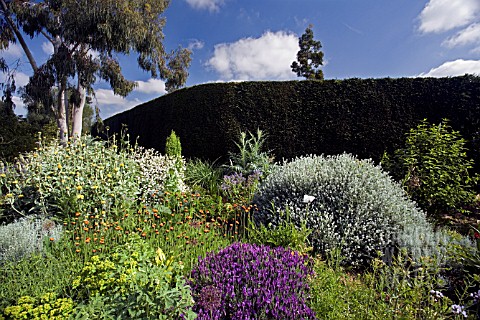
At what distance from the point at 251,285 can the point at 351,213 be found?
1877 mm

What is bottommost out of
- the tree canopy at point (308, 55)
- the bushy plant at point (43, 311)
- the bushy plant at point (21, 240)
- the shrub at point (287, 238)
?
the bushy plant at point (43, 311)

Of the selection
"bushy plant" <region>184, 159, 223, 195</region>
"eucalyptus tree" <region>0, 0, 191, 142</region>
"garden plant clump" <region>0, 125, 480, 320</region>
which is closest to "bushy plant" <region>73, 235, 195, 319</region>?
"garden plant clump" <region>0, 125, 480, 320</region>

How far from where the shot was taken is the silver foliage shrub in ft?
10.4

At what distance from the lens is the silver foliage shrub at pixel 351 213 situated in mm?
3170

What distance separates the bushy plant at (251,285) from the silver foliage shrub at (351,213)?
3.15ft

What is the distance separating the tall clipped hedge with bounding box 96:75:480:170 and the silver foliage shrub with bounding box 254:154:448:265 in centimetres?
293

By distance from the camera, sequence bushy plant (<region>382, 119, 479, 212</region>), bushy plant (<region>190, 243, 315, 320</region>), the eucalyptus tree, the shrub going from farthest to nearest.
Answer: the eucalyptus tree < bushy plant (<region>382, 119, 479, 212</region>) < the shrub < bushy plant (<region>190, 243, 315, 320</region>)

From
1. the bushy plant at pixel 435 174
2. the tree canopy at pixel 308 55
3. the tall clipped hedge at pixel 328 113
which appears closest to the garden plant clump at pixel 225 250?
the bushy plant at pixel 435 174

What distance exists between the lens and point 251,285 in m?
1.91

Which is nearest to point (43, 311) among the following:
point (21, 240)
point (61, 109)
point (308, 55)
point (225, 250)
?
point (225, 250)

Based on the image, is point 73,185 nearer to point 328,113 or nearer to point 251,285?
point 251,285

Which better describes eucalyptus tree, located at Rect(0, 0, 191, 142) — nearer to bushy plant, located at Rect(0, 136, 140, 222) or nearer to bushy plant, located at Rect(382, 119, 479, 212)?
bushy plant, located at Rect(0, 136, 140, 222)

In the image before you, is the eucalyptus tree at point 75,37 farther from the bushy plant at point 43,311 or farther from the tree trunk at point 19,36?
the bushy plant at point 43,311

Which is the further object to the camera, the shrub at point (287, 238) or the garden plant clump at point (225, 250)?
the shrub at point (287, 238)
